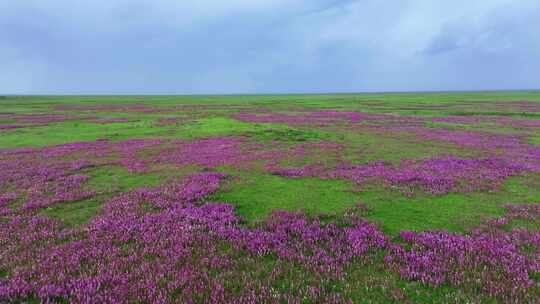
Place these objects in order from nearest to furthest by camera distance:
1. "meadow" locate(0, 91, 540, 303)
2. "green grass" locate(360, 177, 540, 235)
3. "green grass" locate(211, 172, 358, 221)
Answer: "meadow" locate(0, 91, 540, 303) < "green grass" locate(360, 177, 540, 235) < "green grass" locate(211, 172, 358, 221)

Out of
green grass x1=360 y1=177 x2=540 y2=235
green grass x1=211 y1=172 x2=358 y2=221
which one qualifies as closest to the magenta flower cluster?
green grass x1=360 y1=177 x2=540 y2=235

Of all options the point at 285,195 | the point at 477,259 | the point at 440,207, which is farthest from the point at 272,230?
the point at 440,207

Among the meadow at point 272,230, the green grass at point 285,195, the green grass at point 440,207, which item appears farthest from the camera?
the green grass at point 285,195

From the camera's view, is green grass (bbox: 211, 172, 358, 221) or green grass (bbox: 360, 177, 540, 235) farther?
green grass (bbox: 211, 172, 358, 221)

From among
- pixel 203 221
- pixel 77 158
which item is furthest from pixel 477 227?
pixel 77 158

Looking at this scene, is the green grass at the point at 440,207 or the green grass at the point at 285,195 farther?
the green grass at the point at 285,195

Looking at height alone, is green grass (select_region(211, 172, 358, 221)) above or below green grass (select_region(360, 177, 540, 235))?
above

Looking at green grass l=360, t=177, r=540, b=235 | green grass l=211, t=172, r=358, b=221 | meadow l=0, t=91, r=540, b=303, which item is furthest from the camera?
green grass l=211, t=172, r=358, b=221

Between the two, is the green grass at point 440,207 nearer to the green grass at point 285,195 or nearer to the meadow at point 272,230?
the meadow at point 272,230

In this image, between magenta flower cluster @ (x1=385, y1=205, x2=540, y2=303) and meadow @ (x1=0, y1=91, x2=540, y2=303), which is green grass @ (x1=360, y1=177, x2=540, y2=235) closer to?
meadow @ (x1=0, y1=91, x2=540, y2=303)

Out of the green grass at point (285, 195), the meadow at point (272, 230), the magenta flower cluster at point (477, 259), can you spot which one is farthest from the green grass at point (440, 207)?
the green grass at point (285, 195)

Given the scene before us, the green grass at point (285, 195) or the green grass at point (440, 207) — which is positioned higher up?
the green grass at point (285, 195)

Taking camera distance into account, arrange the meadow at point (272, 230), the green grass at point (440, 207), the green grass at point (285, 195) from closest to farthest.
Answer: the meadow at point (272, 230), the green grass at point (440, 207), the green grass at point (285, 195)

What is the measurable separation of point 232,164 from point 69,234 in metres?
11.3
